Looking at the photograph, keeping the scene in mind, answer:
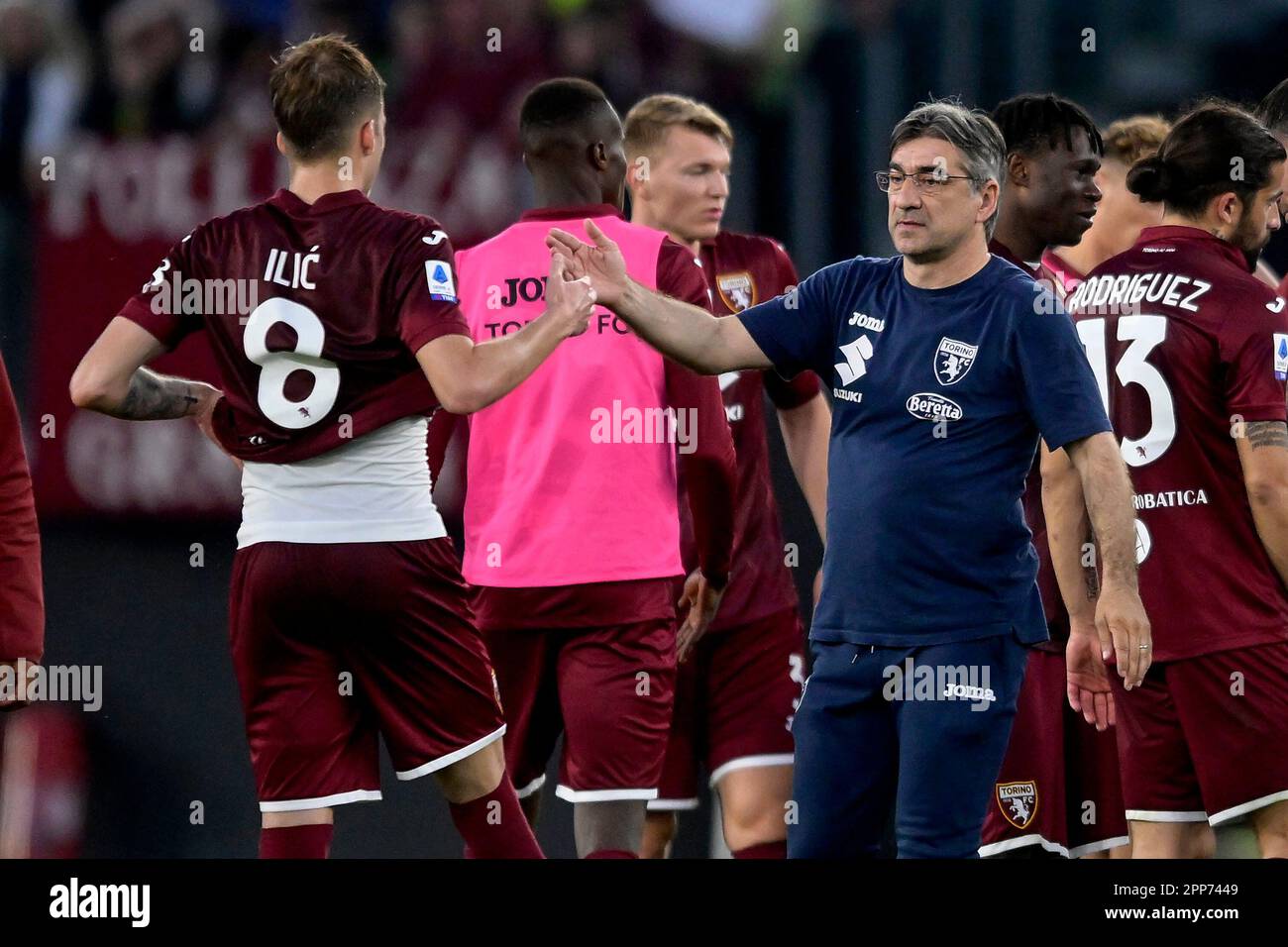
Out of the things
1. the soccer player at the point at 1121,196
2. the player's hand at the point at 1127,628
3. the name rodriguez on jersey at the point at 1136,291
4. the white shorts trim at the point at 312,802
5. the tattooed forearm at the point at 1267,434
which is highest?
the soccer player at the point at 1121,196

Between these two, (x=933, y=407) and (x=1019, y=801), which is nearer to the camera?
(x=933, y=407)

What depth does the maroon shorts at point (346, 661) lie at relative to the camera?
3.93 meters

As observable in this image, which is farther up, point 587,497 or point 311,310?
point 311,310

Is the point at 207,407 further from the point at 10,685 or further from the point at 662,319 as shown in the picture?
the point at 662,319

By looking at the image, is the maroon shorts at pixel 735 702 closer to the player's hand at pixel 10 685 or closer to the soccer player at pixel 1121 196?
the soccer player at pixel 1121 196

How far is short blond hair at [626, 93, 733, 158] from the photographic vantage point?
5465 millimetres

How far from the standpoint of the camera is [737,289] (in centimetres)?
541

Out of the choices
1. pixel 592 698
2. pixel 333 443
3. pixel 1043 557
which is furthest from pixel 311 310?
pixel 1043 557

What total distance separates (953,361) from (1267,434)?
3.39ft

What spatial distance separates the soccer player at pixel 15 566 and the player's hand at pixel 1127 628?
2353 millimetres

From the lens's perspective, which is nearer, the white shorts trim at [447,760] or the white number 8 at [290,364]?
the white number 8 at [290,364]
